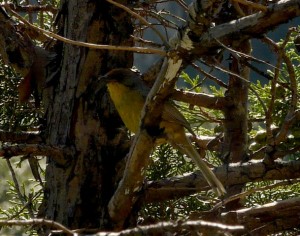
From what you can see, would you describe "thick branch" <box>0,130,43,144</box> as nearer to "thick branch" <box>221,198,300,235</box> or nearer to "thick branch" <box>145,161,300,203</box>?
"thick branch" <box>145,161,300,203</box>

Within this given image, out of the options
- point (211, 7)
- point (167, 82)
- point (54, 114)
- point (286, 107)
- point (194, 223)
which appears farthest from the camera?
point (286, 107)

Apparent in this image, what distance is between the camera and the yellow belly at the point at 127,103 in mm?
4500

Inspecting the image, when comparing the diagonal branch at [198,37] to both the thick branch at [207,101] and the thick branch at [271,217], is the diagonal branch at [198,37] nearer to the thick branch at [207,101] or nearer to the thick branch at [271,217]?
the thick branch at [271,217]

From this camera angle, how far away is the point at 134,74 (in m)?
4.75

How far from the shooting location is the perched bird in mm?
4445

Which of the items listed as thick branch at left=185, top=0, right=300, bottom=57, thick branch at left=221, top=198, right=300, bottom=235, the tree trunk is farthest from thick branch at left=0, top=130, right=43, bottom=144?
thick branch at left=185, top=0, right=300, bottom=57

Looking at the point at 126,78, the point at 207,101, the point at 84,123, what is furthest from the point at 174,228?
the point at 207,101

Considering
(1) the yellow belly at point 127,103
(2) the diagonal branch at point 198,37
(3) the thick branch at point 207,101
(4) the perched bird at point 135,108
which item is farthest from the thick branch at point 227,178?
(2) the diagonal branch at point 198,37

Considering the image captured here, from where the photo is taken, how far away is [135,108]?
4.80m

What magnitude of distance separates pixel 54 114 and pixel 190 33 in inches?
66.1

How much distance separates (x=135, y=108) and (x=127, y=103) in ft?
0.64

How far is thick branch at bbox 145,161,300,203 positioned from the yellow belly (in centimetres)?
41

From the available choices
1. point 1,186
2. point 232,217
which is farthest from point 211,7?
point 1,186

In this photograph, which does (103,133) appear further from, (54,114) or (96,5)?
(96,5)
